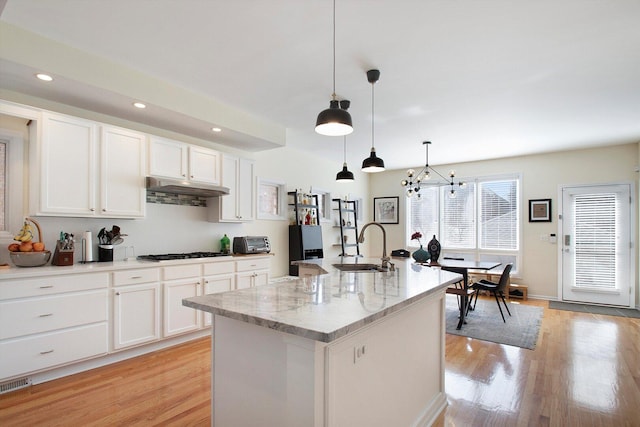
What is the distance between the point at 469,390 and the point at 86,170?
378 cm

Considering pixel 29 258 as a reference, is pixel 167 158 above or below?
above

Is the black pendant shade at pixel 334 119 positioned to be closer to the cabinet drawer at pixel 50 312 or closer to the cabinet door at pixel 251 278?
the cabinet drawer at pixel 50 312

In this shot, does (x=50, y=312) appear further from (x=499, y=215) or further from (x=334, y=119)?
(x=499, y=215)

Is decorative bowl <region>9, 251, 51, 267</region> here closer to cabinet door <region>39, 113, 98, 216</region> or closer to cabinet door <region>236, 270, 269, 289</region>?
cabinet door <region>39, 113, 98, 216</region>

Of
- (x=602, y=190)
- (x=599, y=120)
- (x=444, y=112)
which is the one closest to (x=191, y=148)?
(x=444, y=112)

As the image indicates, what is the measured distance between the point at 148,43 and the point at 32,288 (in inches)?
82.3

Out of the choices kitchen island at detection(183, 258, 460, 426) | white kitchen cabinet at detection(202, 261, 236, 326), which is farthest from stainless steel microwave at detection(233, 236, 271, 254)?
kitchen island at detection(183, 258, 460, 426)

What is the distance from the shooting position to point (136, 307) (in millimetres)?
3285

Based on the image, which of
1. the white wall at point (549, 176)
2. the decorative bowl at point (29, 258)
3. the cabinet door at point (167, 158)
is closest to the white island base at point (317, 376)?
the decorative bowl at point (29, 258)

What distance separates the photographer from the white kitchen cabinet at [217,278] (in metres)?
3.89

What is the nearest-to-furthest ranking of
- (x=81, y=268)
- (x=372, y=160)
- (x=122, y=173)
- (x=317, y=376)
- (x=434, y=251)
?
(x=317, y=376)
(x=81, y=268)
(x=122, y=173)
(x=372, y=160)
(x=434, y=251)

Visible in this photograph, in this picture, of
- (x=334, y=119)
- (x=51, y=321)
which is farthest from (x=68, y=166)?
(x=334, y=119)

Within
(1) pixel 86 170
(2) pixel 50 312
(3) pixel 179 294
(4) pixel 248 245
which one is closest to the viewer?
(2) pixel 50 312

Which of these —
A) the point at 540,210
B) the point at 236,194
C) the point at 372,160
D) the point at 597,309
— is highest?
the point at 372,160
